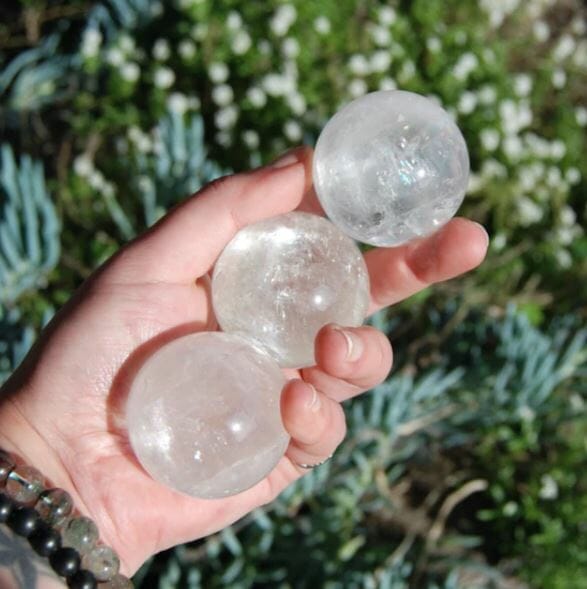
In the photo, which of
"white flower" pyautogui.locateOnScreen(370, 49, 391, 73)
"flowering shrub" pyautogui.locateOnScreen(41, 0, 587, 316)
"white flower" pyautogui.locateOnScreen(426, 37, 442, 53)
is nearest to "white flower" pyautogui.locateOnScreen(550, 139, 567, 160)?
"flowering shrub" pyautogui.locateOnScreen(41, 0, 587, 316)

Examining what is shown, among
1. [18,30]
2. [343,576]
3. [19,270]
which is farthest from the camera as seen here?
[18,30]

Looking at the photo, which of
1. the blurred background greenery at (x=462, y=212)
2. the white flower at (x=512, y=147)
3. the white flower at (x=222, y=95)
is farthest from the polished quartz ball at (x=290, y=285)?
the white flower at (x=512, y=147)

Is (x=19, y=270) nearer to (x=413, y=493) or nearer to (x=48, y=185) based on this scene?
(x=48, y=185)

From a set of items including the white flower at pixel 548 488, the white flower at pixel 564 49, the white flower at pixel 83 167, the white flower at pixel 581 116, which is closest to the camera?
the white flower at pixel 548 488

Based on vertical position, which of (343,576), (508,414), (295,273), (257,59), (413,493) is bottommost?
(413,493)

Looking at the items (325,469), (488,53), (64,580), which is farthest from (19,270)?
(488,53)

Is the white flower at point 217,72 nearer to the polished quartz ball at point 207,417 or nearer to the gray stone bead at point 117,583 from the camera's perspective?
the polished quartz ball at point 207,417

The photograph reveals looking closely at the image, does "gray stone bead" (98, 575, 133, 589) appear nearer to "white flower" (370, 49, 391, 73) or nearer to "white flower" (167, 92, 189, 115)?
"white flower" (167, 92, 189, 115)
